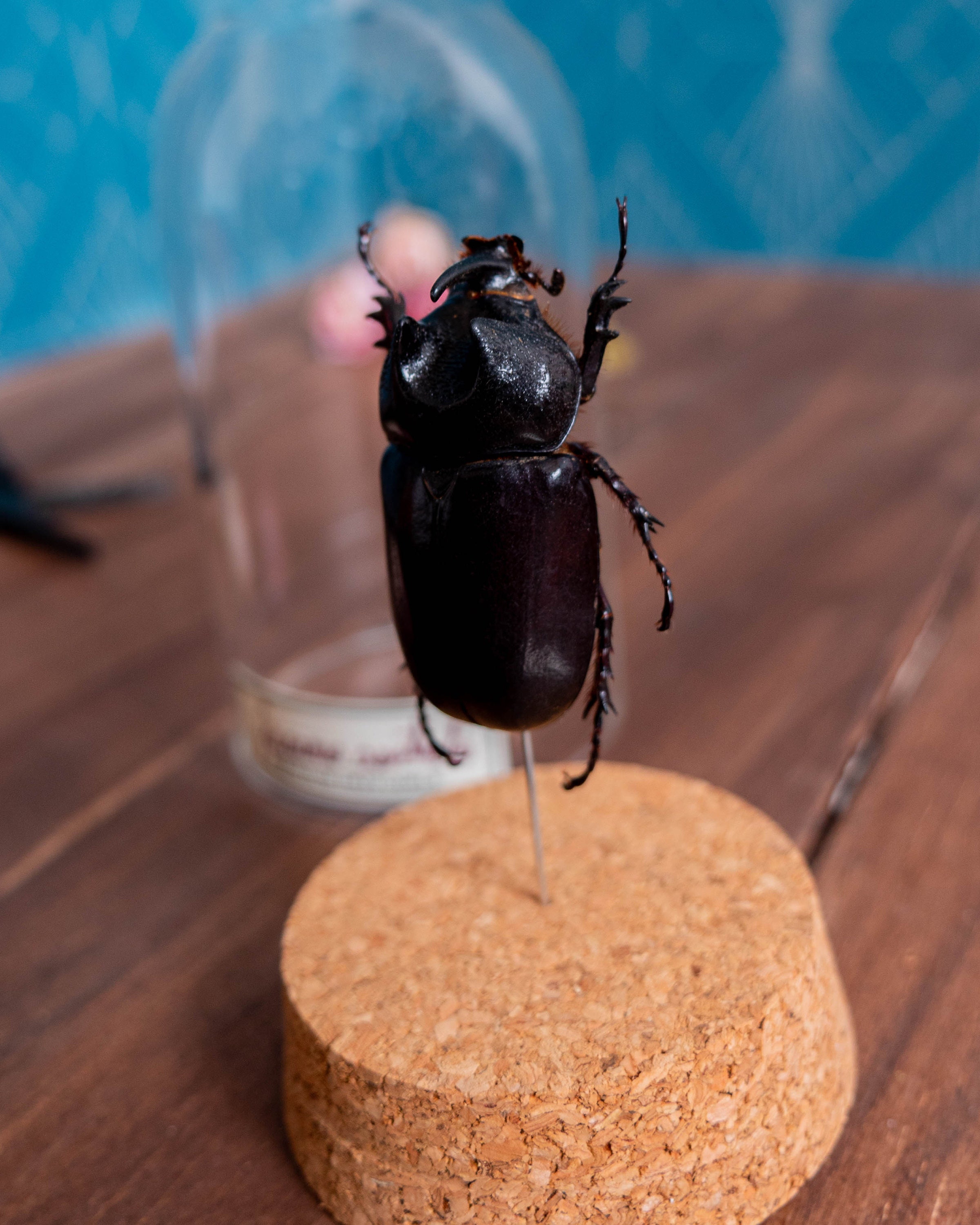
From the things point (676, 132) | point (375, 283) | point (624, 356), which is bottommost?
point (676, 132)

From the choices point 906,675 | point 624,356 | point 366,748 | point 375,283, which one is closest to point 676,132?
point 624,356

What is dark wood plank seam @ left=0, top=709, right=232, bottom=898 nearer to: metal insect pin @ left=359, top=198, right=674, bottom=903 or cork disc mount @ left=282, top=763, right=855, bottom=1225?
cork disc mount @ left=282, top=763, right=855, bottom=1225

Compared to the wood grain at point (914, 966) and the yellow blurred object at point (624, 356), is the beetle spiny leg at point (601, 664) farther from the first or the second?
the yellow blurred object at point (624, 356)

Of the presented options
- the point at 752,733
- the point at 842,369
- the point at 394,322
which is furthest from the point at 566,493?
the point at 842,369

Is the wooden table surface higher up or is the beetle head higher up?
the beetle head

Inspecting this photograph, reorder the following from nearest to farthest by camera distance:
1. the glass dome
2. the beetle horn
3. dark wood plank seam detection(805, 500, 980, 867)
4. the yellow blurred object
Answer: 1. the beetle horn
2. dark wood plank seam detection(805, 500, 980, 867)
3. the glass dome
4. the yellow blurred object

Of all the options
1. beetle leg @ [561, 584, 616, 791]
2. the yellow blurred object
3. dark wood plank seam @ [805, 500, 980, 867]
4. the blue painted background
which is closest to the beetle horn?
beetle leg @ [561, 584, 616, 791]

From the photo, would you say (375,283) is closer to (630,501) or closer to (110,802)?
(110,802)
